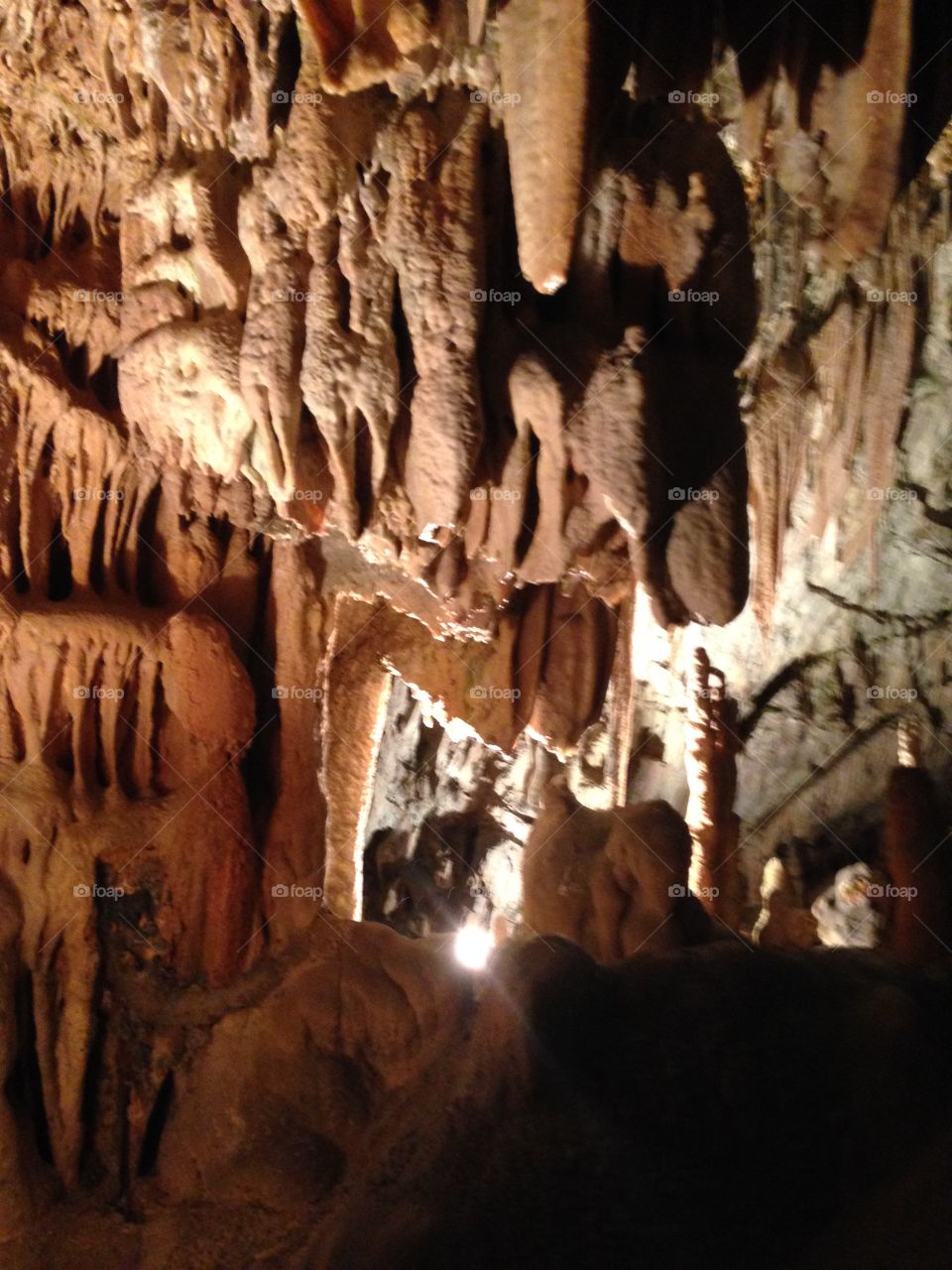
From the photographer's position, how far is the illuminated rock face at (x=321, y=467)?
9.85 ft

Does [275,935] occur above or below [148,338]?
below

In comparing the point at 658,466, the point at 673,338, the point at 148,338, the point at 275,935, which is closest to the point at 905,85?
the point at 673,338

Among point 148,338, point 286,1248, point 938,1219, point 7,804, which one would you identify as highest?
point 148,338

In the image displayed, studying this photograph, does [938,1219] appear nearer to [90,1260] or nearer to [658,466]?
[658,466]

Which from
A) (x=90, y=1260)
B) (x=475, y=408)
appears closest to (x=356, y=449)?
(x=475, y=408)

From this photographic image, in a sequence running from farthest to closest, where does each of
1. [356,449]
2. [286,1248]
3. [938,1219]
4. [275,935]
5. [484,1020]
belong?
[275,935] < [356,449] < [286,1248] < [484,1020] < [938,1219]

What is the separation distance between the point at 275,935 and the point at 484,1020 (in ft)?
4.59

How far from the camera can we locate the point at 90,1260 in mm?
3312

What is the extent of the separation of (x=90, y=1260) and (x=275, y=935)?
3.76ft

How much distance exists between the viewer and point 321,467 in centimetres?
362

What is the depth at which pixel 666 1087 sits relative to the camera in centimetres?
248

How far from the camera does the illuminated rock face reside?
300 cm

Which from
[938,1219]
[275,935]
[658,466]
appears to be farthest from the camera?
[275,935]

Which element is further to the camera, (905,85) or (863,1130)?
(905,85)
